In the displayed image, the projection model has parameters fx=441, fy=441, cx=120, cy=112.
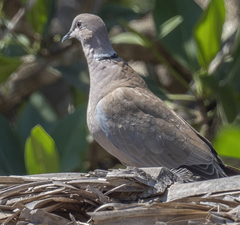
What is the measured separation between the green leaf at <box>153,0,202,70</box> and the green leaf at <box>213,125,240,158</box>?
592mm

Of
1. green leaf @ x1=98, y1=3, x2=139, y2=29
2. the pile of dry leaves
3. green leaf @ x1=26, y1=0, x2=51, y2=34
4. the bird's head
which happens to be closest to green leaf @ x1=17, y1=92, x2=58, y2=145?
green leaf @ x1=26, y1=0, x2=51, y2=34

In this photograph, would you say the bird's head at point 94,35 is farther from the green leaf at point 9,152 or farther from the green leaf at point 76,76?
the green leaf at point 9,152

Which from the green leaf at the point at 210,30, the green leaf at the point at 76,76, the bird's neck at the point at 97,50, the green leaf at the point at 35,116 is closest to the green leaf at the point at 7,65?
the green leaf at the point at 35,116

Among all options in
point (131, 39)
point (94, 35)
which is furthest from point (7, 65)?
point (131, 39)

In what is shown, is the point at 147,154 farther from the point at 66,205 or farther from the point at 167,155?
the point at 66,205

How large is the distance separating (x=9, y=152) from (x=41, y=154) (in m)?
0.44

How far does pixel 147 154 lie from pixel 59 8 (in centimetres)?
169

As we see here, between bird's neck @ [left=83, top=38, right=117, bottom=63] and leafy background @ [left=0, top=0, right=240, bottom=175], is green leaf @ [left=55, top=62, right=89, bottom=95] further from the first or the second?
bird's neck @ [left=83, top=38, right=117, bottom=63]

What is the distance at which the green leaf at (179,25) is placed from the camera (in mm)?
2605

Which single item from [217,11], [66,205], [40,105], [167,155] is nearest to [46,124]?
[40,105]

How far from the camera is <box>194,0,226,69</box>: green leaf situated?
231cm

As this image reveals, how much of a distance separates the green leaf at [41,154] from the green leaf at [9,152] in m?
0.29

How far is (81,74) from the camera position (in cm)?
285

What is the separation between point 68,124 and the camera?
249 centimetres
